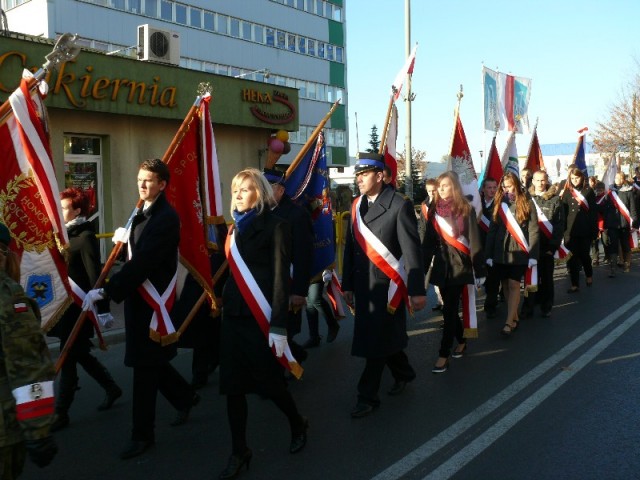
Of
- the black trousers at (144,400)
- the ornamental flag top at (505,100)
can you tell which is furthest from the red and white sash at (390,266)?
the ornamental flag top at (505,100)

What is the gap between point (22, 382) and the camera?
2.77 meters

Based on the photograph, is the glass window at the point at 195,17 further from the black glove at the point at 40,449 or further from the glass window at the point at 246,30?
the black glove at the point at 40,449

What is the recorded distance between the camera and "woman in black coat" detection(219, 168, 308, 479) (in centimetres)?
424

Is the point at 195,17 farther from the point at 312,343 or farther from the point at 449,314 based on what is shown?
the point at 449,314

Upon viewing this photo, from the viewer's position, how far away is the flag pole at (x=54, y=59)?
16.3 feet

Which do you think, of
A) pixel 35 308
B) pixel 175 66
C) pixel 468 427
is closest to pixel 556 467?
pixel 468 427

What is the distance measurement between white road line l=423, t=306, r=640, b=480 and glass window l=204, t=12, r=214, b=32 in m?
32.3

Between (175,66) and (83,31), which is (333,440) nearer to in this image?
(175,66)

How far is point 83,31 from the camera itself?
29.9 m

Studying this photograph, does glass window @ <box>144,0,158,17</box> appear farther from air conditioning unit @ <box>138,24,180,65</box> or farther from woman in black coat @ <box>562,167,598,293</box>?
woman in black coat @ <box>562,167,598,293</box>

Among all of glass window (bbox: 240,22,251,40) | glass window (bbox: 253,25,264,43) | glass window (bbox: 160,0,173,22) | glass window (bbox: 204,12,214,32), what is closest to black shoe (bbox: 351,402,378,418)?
glass window (bbox: 160,0,173,22)

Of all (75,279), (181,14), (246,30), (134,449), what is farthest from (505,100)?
(246,30)

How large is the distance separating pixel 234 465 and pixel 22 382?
67.3 inches

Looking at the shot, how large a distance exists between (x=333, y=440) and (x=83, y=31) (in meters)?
28.6
